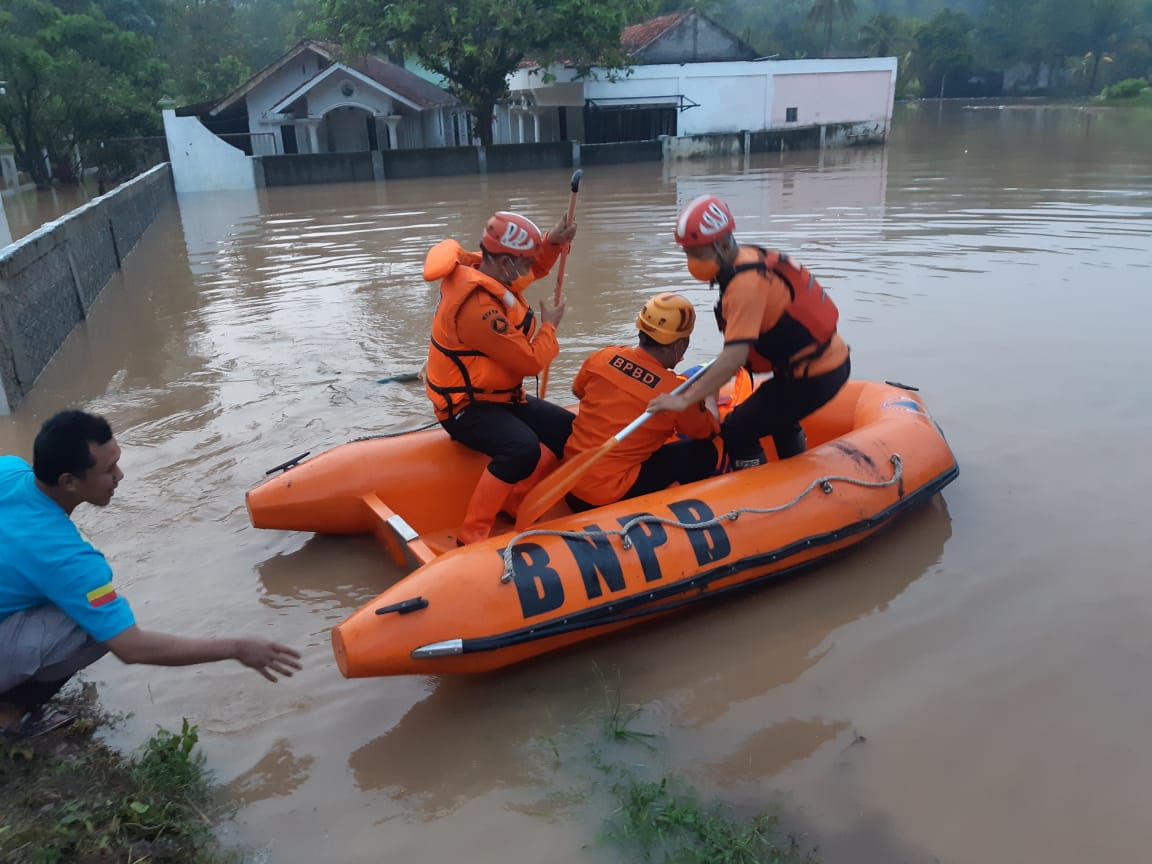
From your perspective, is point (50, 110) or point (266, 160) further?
point (50, 110)

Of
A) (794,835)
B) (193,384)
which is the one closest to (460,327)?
(794,835)

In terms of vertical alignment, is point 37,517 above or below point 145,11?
below

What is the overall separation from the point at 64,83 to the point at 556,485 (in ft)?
76.0

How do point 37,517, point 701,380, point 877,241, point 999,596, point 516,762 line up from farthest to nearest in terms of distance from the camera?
point 877,241
point 999,596
point 701,380
point 516,762
point 37,517

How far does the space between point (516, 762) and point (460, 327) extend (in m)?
1.65

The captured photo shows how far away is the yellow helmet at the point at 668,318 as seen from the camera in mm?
3547

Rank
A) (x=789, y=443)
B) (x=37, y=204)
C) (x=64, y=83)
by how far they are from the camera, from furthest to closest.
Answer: (x=64, y=83), (x=37, y=204), (x=789, y=443)

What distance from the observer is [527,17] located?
20312 millimetres

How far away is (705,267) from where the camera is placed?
346 cm

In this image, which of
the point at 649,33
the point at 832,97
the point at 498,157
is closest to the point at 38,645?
the point at 498,157

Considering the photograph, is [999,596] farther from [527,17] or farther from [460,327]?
[527,17]

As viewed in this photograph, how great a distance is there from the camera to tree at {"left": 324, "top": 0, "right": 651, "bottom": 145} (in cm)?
2002

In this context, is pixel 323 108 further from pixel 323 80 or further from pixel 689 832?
pixel 689 832

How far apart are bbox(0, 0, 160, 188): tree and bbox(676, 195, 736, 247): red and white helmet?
2257 centimetres
